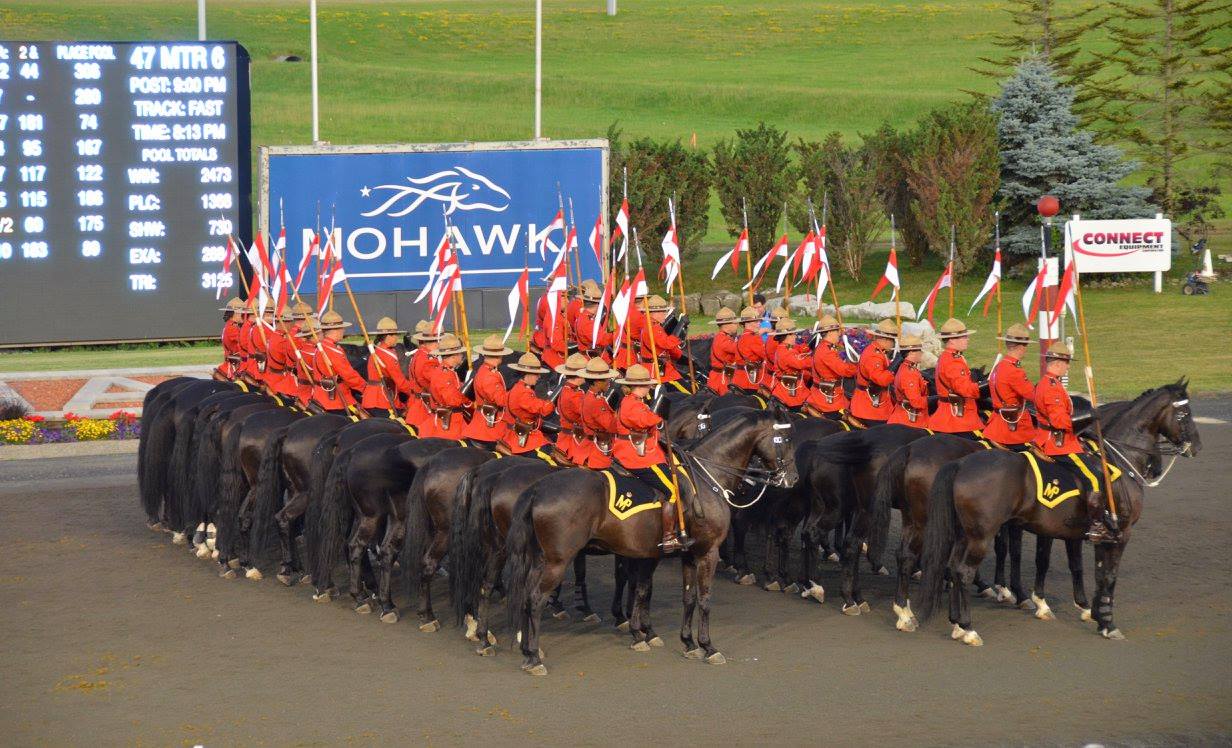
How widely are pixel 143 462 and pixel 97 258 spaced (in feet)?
39.9

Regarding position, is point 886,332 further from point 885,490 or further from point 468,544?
point 468,544

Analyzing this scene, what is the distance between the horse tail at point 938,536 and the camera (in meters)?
13.5

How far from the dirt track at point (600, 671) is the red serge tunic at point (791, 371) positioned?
1.94 m

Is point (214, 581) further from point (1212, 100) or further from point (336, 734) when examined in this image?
point (1212, 100)

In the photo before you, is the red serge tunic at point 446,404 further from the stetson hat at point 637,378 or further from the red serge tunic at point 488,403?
the stetson hat at point 637,378

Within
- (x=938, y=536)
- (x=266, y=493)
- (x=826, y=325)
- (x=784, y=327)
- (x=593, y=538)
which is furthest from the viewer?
(x=826, y=325)

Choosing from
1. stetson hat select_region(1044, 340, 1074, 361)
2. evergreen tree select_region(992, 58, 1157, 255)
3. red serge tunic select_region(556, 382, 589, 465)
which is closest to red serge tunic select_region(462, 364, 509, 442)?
red serge tunic select_region(556, 382, 589, 465)

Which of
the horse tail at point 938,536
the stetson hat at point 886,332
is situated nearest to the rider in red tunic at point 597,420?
the horse tail at point 938,536

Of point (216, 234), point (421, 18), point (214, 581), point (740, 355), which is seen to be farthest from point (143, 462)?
point (421, 18)

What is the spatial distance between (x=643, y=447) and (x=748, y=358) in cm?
507

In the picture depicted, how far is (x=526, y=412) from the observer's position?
13898 millimetres

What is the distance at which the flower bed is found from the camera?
2394 centimetres

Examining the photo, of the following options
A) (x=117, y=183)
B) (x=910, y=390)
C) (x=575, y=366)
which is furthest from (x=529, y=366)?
(x=117, y=183)

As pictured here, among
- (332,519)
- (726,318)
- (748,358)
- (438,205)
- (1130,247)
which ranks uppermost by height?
(438,205)
